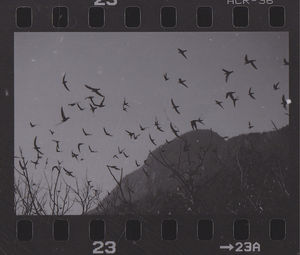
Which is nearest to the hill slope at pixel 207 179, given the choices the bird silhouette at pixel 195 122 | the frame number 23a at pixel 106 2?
the bird silhouette at pixel 195 122

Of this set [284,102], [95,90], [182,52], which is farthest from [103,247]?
[284,102]

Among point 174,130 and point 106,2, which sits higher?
point 106,2

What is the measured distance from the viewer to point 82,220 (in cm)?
389

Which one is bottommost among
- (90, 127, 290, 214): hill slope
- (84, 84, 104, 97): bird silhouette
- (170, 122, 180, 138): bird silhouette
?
(90, 127, 290, 214): hill slope

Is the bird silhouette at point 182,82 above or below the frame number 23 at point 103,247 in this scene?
above

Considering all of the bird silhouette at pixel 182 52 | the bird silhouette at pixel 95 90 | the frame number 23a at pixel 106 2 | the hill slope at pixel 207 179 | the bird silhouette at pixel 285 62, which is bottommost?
the hill slope at pixel 207 179

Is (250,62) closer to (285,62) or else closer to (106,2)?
(285,62)

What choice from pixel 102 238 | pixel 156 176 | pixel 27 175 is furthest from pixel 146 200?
pixel 27 175

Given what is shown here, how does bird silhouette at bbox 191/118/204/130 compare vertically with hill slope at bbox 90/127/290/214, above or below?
above

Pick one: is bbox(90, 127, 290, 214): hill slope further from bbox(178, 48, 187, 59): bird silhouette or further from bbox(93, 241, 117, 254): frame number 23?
bbox(178, 48, 187, 59): bird silhouette

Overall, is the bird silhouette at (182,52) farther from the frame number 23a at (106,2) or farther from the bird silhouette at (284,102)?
the bird silhouette at (284,102)

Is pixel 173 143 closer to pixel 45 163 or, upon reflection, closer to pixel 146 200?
pixel 146 200

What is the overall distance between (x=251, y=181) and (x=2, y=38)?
8.74ft

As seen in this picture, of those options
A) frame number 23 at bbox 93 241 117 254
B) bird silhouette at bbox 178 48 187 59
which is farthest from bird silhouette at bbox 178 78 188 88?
frame number 23 at bbox 93 241 117 254
